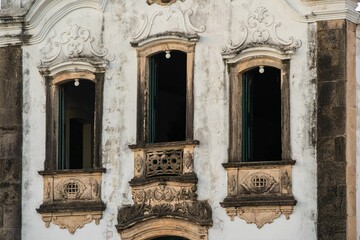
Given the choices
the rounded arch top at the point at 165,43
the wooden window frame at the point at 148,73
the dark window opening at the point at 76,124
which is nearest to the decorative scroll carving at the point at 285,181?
the wooden window frame at the point at 148,73

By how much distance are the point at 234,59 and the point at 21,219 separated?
5.84 meters

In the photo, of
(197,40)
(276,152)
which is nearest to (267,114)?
(276,152)

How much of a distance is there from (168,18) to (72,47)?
7.55 ft

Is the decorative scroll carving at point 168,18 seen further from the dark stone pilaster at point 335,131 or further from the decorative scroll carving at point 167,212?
the decorative scroll carving at point 167,212

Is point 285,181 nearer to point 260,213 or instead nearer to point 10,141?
point 260,213

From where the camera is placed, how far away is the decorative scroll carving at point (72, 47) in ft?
112

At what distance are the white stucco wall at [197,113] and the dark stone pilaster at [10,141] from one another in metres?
0.15

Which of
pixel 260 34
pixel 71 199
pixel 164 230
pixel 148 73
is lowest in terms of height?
pixel 164 230

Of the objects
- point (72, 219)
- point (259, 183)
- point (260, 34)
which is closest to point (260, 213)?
point (259, 183)

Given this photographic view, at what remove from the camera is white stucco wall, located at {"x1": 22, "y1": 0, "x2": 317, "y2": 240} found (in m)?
31.7

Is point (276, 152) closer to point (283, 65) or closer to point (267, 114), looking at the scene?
point (267, 114)

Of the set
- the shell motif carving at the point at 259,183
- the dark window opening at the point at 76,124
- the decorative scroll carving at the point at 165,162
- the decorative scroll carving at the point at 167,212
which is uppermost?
the dark window opening at the point at 76,124

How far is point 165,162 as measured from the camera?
32969mm

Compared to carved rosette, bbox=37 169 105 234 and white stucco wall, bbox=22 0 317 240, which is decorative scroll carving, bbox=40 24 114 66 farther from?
carved rosette, bbox=37 169 105 234
